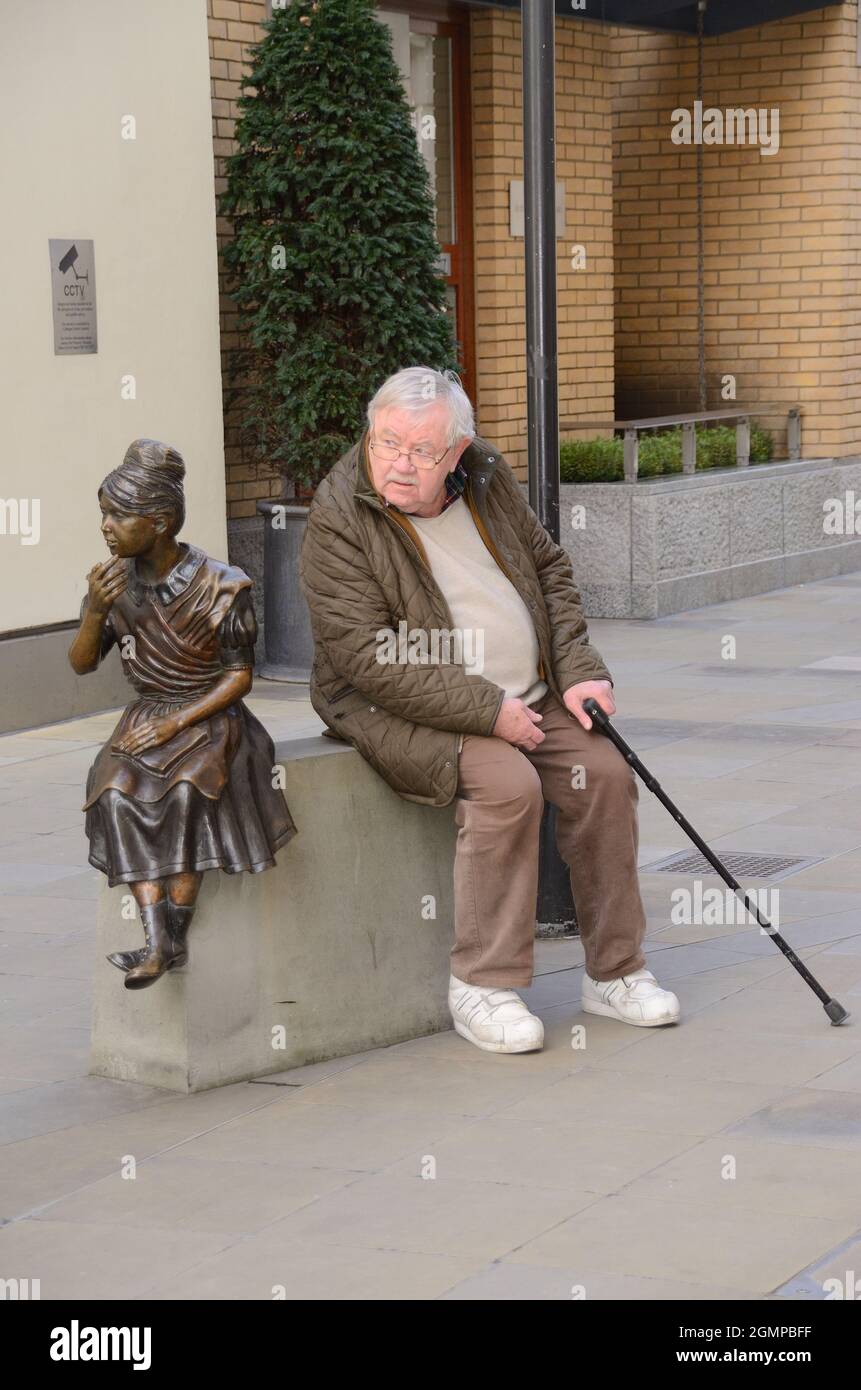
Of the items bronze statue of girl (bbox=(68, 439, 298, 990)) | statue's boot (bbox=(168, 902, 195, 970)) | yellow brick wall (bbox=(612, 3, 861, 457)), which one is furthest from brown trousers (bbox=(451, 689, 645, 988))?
yellow brick wall (bbox=(612, 3, 861, 457))

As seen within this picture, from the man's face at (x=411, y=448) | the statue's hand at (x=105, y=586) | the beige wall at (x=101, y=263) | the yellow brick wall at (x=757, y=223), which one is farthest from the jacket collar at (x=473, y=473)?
the yellow brick wall at (x=757, y=223)

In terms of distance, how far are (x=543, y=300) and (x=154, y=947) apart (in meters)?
2.46

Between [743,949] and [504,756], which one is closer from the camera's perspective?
[504,756]

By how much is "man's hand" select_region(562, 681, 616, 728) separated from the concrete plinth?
0.43 m

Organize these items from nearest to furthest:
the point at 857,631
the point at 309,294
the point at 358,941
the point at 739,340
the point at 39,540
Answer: the point at 358,941 → the point at 39,540 → the point at 309,294 → the point at 857,631 → the point at 739,340

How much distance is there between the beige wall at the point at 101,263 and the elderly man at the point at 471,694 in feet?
16.1

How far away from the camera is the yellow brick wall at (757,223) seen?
1595 cm

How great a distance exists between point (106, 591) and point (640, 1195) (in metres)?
1.82

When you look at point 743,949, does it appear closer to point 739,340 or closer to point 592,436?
point 592,436

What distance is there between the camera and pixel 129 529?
4.88 m

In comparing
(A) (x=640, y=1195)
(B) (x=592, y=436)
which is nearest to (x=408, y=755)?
Answer: (A) (x=640, y=1195)

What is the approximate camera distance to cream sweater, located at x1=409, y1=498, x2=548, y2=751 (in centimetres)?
532

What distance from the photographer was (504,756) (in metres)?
5.22

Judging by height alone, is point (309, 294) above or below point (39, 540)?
above
